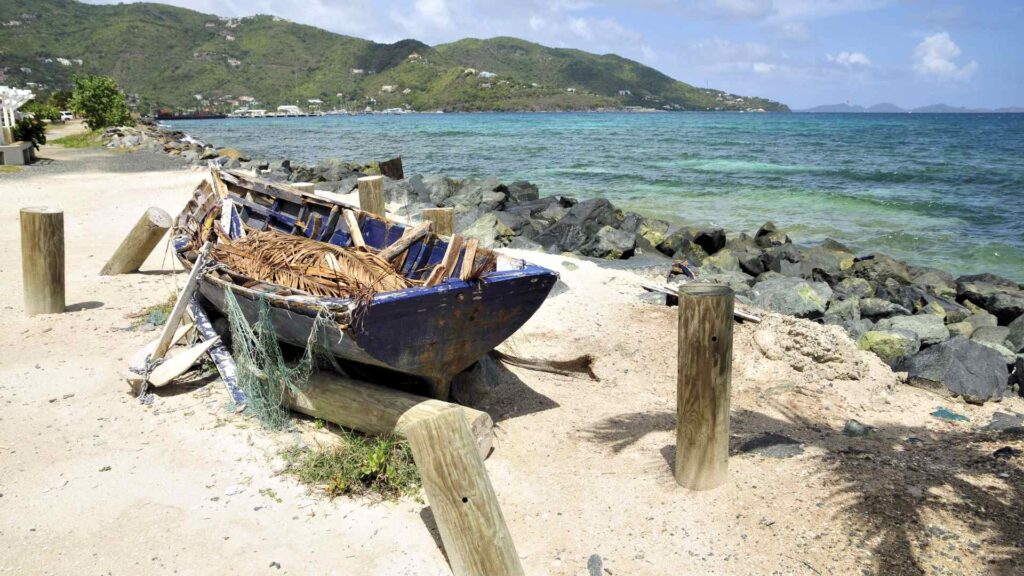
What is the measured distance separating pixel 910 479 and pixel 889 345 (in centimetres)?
385

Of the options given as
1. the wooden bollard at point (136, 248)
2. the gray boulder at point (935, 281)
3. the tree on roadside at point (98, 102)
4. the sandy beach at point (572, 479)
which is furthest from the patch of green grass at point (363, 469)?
the tree on roadside at point (98, 102)

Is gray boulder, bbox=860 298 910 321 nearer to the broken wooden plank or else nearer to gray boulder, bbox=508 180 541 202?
the broken wooden plank

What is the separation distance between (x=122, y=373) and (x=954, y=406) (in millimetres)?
7592

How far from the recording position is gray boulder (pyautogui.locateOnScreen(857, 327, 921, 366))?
8.12m

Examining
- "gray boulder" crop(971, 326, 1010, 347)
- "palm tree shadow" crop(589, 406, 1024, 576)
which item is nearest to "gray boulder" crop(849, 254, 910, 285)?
"gray boulder" crop(971, 326, 1010, 347)

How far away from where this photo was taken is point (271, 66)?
16050 cm

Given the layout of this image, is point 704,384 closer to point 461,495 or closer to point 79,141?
point 461,495

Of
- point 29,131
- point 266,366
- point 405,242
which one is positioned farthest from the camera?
point 29,131

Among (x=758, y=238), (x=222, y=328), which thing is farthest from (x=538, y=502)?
(x=758, y=238)

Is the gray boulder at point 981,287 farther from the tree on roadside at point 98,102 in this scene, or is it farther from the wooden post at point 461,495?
the tree on roadside at point 98,102

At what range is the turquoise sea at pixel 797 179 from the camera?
699 inches

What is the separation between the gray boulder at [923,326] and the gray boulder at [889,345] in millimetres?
383

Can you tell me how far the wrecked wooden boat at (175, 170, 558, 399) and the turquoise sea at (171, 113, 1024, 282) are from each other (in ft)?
40.9

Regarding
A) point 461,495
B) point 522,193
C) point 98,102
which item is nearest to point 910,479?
point 461,495
